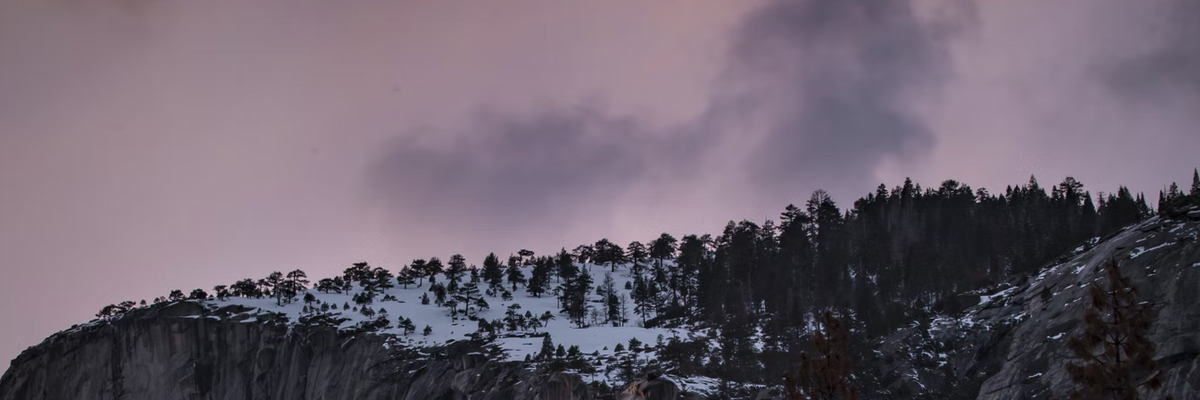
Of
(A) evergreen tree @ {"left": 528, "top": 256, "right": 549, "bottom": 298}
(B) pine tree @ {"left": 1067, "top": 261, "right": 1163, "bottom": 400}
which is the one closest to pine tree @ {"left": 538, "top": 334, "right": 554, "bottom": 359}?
(A) evergreen tree @ {"left": 528, "top": 256, "right": 549, "bottom": 298}

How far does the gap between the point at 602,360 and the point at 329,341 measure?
4636 cm

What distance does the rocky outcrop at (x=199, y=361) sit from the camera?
4852 inches

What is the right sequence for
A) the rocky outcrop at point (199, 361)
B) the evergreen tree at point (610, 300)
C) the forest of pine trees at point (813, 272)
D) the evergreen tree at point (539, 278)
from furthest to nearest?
1. the evergreen tree at point (539, 278)
2. the evergreen tree at point (610, 300)
3. the rocky outcrop at point (199, 361)
4. the forest of pine trees at point (813, 272)

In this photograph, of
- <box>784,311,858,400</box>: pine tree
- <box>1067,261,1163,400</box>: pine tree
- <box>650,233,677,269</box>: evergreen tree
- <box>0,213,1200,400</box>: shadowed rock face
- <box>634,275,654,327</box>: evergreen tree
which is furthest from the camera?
<box>650,233,677,269</box>: evergreen tree

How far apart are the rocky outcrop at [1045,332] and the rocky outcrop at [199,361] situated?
60.1 metres

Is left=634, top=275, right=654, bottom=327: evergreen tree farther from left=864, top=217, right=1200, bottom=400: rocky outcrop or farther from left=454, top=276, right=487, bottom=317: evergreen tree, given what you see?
left=864, top=217, right=1200, bottom=400: rocky outcrop

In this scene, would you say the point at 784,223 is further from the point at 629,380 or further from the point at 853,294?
the point at 629,380

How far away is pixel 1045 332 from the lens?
255 ft

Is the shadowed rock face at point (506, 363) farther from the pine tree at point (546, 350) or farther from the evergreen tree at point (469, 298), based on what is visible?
the evergreen tree at point (469, 298)

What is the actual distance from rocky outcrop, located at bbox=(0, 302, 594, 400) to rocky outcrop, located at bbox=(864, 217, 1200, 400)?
60.1 m

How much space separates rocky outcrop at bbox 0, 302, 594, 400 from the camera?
123250 mm

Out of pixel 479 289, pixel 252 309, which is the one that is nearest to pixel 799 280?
pixel 479 289

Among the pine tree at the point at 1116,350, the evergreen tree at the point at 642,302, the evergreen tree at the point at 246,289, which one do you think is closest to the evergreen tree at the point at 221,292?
the evergreen tree at the point at 246,289

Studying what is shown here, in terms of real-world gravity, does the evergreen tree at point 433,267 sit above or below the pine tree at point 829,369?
above
